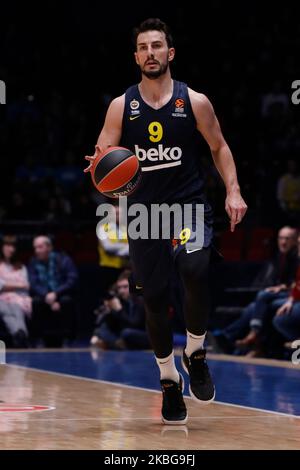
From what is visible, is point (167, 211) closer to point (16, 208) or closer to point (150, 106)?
point (150, 106)

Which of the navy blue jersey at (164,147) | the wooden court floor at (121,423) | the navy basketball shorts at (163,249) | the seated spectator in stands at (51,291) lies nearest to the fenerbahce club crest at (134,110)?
the navy blue jersey at (164,147)

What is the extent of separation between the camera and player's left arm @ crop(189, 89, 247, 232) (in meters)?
6.06

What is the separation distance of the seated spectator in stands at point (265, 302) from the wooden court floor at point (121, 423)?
353 centimetres

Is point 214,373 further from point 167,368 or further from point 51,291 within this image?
point 51,291

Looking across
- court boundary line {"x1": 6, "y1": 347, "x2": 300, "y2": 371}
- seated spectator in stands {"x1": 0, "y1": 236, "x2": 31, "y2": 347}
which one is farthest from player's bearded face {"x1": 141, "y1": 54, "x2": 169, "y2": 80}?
seated spectator in stands {"x1": 0, "y1": 236, "x2": 31, "y2": 347}

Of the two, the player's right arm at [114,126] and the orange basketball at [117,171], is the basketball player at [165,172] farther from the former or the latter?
the orange basketball at [117,171]

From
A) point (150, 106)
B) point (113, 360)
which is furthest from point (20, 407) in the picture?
point (113, 360)

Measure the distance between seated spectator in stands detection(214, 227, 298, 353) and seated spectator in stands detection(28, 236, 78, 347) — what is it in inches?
92.1

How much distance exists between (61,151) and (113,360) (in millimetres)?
7447

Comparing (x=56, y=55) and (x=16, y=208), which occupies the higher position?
(x=56, y=55)

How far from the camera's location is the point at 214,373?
31.7 ft

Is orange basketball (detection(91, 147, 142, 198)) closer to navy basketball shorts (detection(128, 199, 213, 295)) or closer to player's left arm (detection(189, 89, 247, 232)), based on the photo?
navy basketball shorts (detection(128, 199, 213, 295))

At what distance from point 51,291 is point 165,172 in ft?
25.3
